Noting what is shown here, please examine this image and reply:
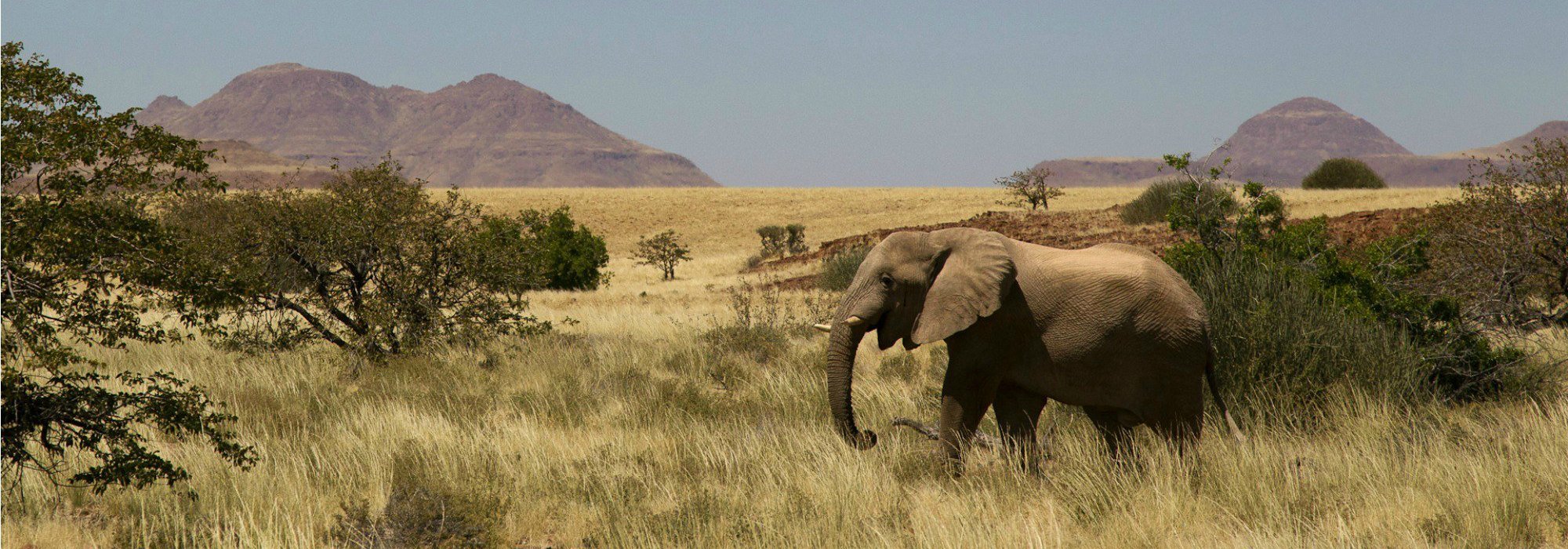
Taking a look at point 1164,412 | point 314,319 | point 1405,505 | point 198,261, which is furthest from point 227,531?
point 314,319

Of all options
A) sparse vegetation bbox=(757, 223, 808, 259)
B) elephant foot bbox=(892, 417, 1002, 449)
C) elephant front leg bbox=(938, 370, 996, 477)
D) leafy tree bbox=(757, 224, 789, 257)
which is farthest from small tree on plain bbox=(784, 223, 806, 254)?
elephant front leg bbox=(938, 370, 996, 477)

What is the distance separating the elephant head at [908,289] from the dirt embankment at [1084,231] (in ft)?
44.6

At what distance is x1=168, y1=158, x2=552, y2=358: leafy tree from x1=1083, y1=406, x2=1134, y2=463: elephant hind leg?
787cm

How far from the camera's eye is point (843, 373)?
5.41m

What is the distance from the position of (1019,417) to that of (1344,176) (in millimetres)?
58328

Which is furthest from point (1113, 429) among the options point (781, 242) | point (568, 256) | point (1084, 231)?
point (781, 242)

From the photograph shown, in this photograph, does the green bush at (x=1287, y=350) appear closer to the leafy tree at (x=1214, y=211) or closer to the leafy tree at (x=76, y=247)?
the leafy tree at (x=1214, y=211)

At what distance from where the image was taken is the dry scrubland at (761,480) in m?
4.59

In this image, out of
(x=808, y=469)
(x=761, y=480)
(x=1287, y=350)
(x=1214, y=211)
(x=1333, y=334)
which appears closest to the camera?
(x=808, y=469)

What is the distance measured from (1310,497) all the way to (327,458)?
5657 millimetres

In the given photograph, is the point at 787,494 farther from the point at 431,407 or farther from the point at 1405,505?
the point at 431,407

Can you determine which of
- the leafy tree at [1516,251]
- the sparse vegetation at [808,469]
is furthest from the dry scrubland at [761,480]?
the leafy tree at [1516,251]

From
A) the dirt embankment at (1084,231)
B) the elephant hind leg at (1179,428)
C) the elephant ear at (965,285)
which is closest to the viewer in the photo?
the elephant ear at (965,285)

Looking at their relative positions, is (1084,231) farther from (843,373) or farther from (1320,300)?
(843,373)
